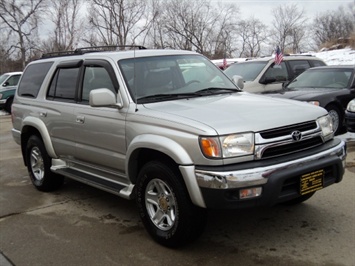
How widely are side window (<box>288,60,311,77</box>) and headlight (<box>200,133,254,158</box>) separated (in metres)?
8.44

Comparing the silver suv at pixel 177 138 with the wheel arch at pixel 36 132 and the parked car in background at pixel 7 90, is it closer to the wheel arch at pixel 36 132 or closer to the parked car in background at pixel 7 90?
the wheel arch at pixel 36 132

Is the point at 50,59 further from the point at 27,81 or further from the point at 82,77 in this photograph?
the point at 82,77

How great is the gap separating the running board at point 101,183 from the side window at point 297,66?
25.5 ft

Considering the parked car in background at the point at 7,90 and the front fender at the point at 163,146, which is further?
the parked car in background at the point at 7,90

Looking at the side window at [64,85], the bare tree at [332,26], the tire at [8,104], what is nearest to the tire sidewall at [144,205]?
the side window at [64,85]

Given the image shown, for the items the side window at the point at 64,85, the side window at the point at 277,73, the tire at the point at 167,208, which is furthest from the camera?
the side window at the point at 277,73

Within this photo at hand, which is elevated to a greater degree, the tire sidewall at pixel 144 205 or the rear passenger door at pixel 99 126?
the rear passenger door at pixel 99 126

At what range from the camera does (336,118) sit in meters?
8.61

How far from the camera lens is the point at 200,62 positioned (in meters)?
5.17

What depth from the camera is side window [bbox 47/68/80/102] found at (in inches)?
205

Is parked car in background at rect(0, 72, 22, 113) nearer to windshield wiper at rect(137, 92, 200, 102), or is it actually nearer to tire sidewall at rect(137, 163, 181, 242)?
windshield wiper at rect(137, 92, 200, 102)

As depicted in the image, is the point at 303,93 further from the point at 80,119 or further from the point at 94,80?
the point at 80,119

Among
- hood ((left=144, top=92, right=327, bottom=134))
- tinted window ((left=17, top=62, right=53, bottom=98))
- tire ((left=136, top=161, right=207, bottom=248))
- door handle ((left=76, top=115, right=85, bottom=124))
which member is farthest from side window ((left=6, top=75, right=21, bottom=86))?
tire ((left=136, top=161, right=207, bottom=248))

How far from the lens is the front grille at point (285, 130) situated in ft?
11.6
